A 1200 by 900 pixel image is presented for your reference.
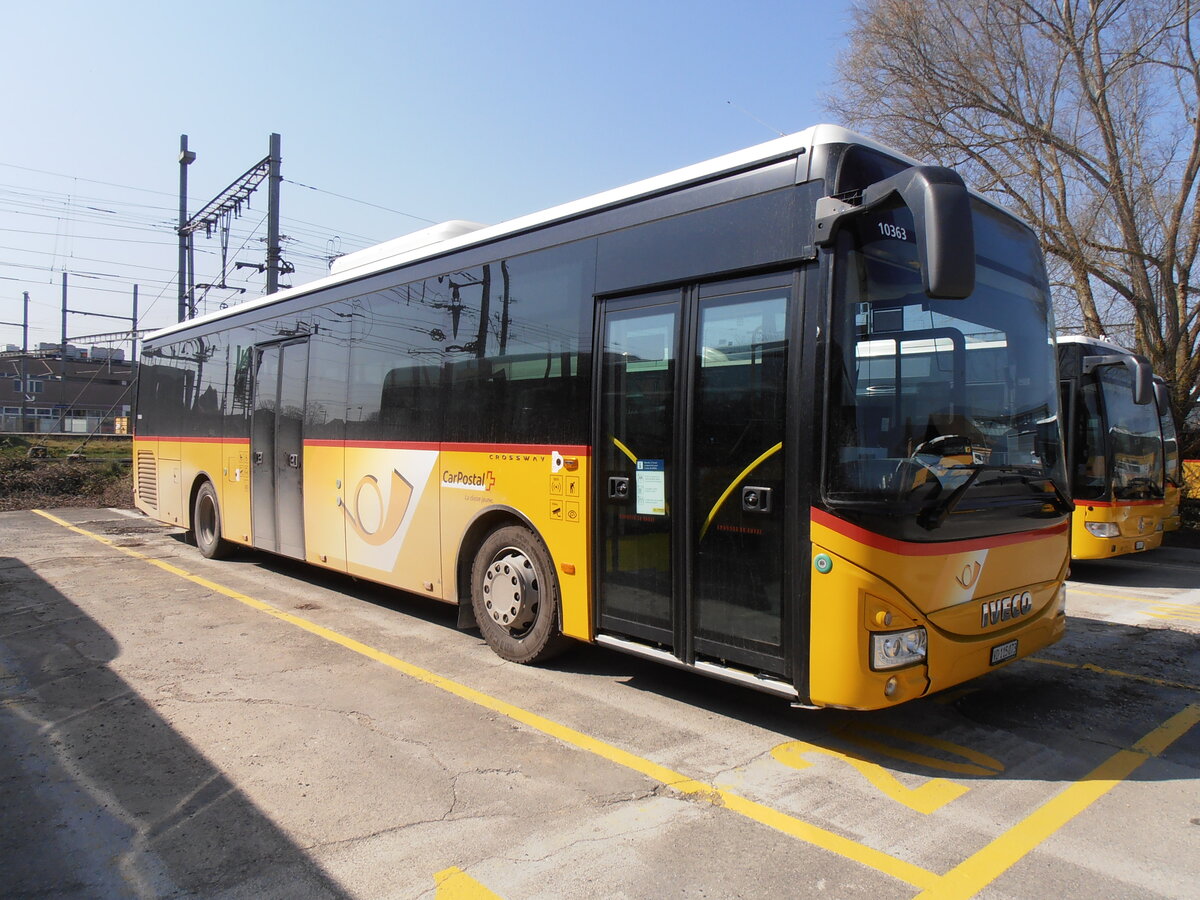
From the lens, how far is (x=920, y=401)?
4.11 m

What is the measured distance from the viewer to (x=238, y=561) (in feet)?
36.6

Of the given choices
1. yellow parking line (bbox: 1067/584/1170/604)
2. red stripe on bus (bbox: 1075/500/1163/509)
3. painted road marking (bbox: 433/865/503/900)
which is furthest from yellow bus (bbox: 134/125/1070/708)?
red stripe on bus (bbox: 1075/500/1163/509)

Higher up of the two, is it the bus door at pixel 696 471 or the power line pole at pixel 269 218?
the power line pole at pixel 269 218

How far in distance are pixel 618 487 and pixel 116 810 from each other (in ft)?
10.3

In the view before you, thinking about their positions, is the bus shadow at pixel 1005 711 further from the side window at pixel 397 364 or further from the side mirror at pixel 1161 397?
the side mirror at pixel 1161 397

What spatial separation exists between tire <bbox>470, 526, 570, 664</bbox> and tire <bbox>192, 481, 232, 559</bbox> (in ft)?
19.9

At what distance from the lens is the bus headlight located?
3883mm

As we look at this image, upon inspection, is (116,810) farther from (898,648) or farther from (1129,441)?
(1129,441)

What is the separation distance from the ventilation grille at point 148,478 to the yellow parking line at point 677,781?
7.40 metres

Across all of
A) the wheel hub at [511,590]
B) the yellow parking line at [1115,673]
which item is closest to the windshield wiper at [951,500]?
the yellow parking line at [1115,673]

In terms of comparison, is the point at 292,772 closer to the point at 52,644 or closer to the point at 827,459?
the point at 827,459

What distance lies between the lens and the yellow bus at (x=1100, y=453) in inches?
406

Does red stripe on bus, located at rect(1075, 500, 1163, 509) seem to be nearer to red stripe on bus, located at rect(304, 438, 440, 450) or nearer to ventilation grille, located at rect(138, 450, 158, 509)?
red stripe on bus, located at rect(304, 438, 440, 450)

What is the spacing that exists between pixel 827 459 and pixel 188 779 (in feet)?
12.0
